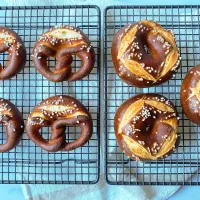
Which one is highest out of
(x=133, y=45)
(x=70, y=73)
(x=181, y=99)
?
(x=133, y=45)

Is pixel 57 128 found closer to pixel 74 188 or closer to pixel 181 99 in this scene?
pixel 74 188

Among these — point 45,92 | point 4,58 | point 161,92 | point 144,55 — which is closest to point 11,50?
point 4,58

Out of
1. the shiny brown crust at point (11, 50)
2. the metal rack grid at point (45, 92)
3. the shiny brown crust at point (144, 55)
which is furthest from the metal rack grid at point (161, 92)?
the shiny brown crust at point (11, 50)

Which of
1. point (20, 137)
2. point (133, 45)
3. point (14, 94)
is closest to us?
point (133, 45)

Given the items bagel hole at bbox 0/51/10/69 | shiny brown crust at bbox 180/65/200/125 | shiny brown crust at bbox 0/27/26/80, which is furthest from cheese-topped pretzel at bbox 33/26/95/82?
shiny brown crust at bbox 180/65/200/125

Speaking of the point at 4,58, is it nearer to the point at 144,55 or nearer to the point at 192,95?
the point at 144,55

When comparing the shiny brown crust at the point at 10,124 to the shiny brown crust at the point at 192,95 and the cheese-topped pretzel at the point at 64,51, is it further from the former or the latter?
the shiny brown crust at the point at 192,95

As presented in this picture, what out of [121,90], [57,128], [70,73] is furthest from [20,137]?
[121,90]
